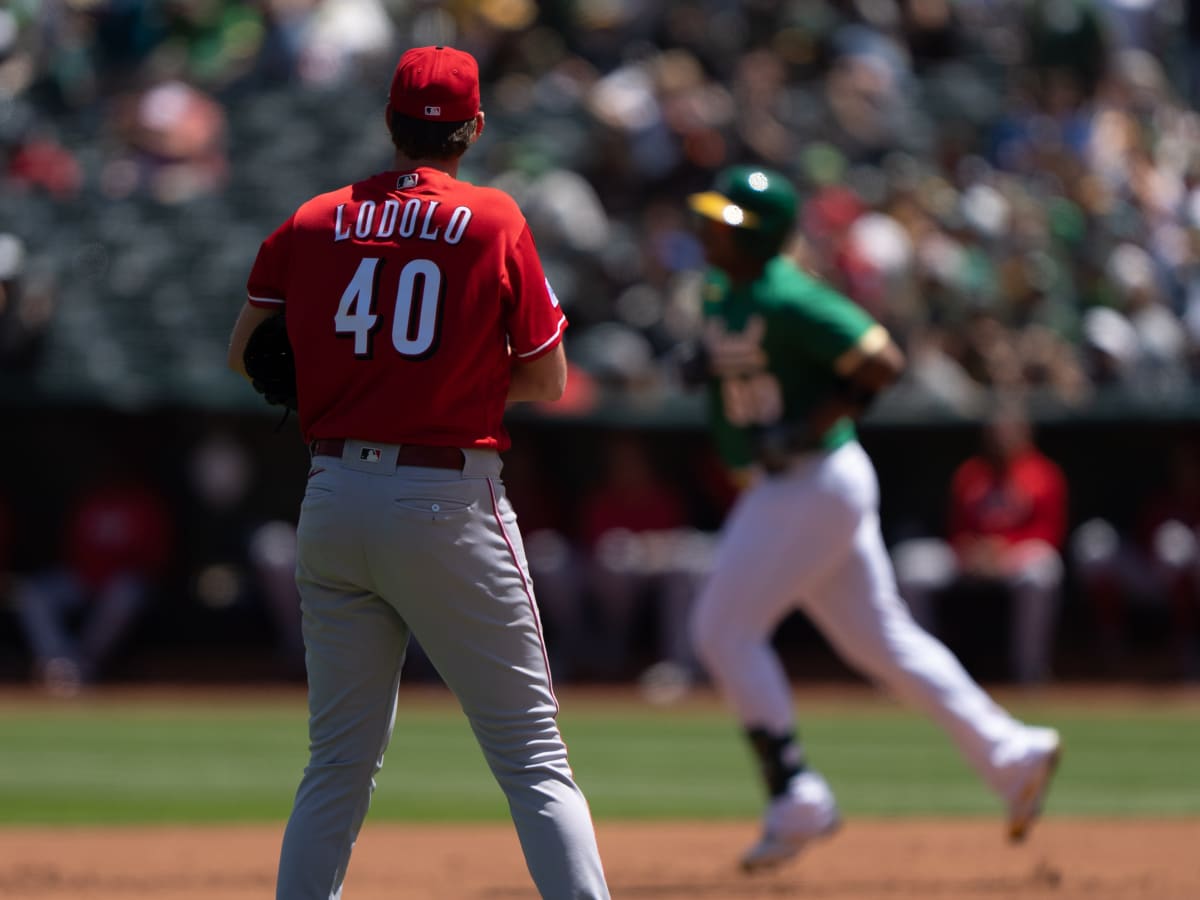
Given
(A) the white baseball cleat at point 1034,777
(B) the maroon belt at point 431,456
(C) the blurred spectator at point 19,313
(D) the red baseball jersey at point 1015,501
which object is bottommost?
(D) the red baseball jersey at point 1015,501

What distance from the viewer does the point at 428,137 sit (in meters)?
3.81

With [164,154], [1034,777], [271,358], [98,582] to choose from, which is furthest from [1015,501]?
[271,358]

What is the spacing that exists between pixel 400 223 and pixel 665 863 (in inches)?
118

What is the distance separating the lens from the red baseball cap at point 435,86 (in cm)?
372

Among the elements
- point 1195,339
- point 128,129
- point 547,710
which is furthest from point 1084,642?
point 547,710

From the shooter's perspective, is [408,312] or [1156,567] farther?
[1156,567]

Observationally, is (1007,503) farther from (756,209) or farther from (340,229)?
(340,229)

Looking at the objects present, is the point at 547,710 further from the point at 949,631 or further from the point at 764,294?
the point at 949,631

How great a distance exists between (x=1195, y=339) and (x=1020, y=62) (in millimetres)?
4111

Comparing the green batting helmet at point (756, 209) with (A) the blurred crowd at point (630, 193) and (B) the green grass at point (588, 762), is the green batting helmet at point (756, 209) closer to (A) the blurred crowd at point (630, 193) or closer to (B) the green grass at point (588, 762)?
(B) the green grass at point (588, 762)

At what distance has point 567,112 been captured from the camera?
49.8 ft

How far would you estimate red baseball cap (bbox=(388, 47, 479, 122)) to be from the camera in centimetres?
372

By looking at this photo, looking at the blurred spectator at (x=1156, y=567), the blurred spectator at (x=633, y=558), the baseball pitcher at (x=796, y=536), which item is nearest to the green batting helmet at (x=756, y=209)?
the baseball pitcher at (x=796, y=536)

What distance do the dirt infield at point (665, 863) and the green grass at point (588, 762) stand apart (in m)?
0.55
